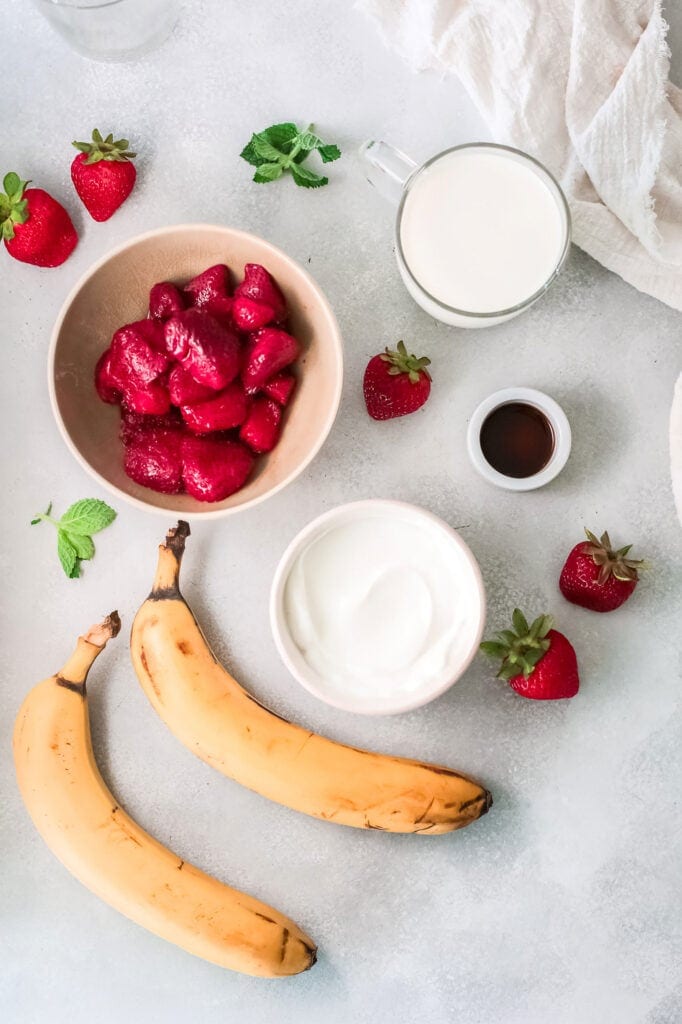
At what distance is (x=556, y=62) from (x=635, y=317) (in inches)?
15.6

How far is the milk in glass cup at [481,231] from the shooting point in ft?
4.10

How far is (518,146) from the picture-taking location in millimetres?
1352

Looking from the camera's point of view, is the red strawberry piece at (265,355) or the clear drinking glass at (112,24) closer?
the red strawberry piece at (265,355)

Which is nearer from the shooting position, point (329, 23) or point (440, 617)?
point (440, 617)

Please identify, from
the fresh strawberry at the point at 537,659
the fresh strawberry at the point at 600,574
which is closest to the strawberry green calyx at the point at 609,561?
the fresh strawberry at the point at 600,574

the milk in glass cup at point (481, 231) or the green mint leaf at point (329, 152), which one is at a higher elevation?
the green mint leaf at point (329, 152)

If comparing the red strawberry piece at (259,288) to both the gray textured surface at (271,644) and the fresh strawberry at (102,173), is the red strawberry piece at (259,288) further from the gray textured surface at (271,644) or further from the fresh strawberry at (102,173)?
the fresh strawberry at (102,173)

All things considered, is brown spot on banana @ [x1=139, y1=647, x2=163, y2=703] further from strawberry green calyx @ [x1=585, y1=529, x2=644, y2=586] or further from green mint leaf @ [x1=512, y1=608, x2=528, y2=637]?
strawberry green calyx @ [x1=585, y1=529, x2=644, y2=586]

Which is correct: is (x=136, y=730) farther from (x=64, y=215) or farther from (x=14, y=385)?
(x=64, y=215)

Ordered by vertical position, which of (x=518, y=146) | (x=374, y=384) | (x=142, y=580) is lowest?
(x=142, y=580)

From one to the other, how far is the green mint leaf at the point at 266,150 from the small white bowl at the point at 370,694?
0.57m

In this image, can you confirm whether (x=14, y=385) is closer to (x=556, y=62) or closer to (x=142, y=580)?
(x=142, y=580)

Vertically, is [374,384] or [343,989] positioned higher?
[374,384]

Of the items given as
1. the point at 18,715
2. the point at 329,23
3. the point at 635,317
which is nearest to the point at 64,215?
the point at 329,23
